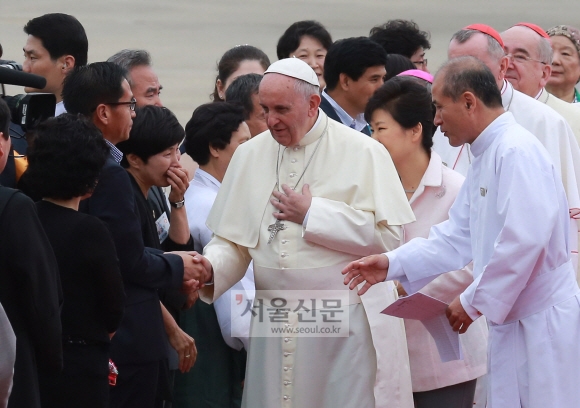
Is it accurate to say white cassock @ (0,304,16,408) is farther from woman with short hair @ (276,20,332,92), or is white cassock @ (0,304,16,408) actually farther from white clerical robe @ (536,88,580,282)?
woman with short hair @ (276,20,332,92)

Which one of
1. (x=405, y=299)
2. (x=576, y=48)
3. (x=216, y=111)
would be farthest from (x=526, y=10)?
(x=405, y=299)

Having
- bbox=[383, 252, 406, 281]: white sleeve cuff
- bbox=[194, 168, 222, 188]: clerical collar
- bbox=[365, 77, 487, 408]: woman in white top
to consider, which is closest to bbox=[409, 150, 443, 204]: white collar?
bbox=[365, 77, 487, 408]: woman in white top

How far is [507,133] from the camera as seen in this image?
368 centimetres

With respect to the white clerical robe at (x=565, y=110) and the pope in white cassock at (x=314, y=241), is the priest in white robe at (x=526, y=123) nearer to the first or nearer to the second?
the white clerical robe at (x=565, y=110)

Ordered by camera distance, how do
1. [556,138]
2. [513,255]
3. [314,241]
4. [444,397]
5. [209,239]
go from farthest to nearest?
[556,138]
[209,239]
[444,397]
[314,241]
[513,255]

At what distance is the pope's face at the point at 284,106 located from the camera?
400 cm

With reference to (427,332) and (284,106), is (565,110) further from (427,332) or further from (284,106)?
(284,106)

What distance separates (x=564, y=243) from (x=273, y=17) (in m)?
9.20

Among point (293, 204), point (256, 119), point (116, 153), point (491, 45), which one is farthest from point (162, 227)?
point (491, 45)

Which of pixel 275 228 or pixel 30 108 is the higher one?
pixel 30 108

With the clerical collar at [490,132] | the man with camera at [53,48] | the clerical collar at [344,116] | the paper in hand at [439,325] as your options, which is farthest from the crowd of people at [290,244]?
the man with camera at [53,48]

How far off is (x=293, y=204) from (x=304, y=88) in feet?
1.39

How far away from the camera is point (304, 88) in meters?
4.03

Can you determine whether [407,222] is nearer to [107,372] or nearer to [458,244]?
[458,244]
